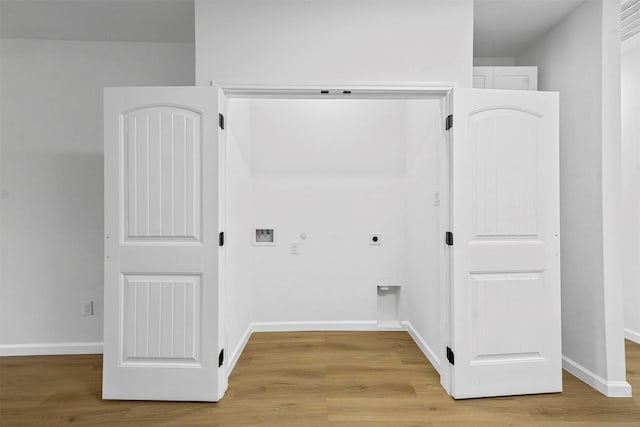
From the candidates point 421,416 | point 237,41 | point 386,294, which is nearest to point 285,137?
point 237,41

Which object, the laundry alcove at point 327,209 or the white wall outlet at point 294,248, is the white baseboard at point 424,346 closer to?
the laundry alcove at point 327,209

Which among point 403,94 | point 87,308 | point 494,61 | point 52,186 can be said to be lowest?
point 87,308

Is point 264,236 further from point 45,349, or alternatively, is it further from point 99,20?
point 99,20

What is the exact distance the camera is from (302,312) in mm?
3627

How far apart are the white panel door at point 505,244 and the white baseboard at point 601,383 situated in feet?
0.99

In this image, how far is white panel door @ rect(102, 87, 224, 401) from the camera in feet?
7.28

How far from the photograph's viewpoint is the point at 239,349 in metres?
3.02

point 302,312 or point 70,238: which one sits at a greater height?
point 70,238

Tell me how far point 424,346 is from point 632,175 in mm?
2583

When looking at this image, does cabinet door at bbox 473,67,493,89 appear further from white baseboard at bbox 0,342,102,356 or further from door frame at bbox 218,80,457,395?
white baseboard at bbox 0,342,102,356

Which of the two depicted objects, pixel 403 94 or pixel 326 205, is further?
pixel 326 205

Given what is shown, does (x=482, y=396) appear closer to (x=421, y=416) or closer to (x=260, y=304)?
(x=421, y=416)

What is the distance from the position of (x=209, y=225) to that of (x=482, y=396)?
2.06 metres

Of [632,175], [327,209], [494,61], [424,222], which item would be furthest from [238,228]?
[632,175]
